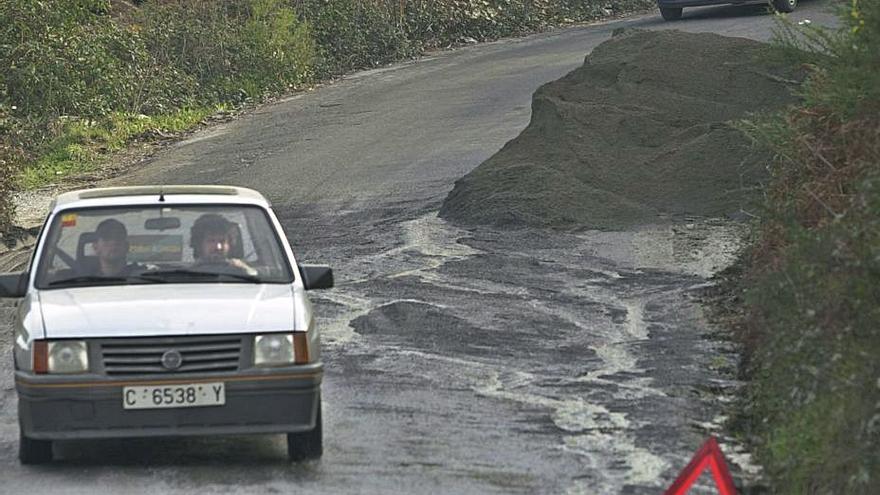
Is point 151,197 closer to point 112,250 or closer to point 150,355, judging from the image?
point 112,250

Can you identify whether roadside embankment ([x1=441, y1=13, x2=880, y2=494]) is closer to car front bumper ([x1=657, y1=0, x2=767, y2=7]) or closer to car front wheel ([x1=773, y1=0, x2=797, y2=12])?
car front bumper ([x1=657, y1=0, x2=767, y2=7])

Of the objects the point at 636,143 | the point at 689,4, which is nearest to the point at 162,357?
the point at 636,143

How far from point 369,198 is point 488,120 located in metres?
5.25

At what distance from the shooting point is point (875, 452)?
7.46 metres

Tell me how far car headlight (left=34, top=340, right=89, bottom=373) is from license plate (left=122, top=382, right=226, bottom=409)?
271mm

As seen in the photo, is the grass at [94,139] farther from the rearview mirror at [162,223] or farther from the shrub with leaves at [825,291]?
the shrub with leaves at [825,291]

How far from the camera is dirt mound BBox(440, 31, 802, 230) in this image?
17.7m

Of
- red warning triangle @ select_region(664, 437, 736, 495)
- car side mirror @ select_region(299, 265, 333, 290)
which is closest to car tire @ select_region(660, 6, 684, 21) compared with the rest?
car side mirror @ select_region(299, 265, 333, 290)

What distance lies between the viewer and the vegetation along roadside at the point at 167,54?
23625 mm

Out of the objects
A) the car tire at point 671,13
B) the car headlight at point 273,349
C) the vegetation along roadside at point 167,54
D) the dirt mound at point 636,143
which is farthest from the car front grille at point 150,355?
the car tire at point 671,13

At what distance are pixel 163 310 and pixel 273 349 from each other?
2.04 feet

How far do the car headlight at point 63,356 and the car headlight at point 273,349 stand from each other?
Result: 883 millimetres

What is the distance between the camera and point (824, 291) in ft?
28.7

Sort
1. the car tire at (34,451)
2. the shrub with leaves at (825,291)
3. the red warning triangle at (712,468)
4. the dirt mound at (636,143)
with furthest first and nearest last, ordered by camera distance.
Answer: the dirt mound at (636,143) < the car tire at (34,451) < the shrub with leaves at (825,291) < the red warning triangle at (712,468)
